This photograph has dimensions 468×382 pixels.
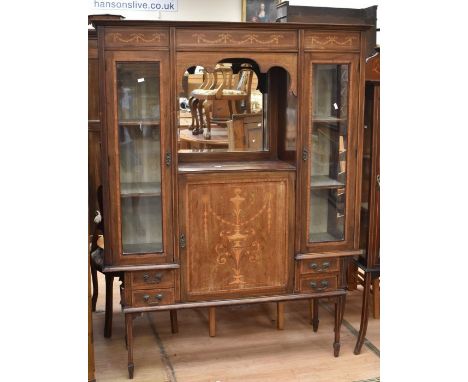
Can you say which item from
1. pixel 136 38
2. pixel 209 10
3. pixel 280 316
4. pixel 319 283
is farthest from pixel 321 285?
pixel 209 10

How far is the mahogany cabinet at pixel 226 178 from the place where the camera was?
8.59ft

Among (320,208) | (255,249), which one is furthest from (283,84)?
(255,249)

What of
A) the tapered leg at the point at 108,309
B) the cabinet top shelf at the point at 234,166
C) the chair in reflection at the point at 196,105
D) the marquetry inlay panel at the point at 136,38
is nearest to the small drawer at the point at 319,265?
the cabinet top shelf at the point at 234,166

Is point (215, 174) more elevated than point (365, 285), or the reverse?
point (215, 174)

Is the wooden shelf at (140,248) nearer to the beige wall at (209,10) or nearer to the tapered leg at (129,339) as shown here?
the tapered leg at (129,339)

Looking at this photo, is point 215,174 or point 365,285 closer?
point 215,174

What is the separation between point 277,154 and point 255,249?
59 centimetres

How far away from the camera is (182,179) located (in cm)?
272

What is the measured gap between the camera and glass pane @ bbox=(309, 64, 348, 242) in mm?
2873

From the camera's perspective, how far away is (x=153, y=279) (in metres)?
2.76

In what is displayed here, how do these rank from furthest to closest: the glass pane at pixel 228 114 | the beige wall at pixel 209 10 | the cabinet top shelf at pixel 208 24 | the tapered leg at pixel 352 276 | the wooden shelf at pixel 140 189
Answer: the beige wall at pixel 209 10
the tapered leg at pixel 352 276
the glass pane at pixel 228 114
the wooden shelf at pixel 140 189
the cabinet top shelf at pixel 208 24

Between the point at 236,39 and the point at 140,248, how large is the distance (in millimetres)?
1083

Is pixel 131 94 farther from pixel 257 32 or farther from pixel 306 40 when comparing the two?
pixel 306 40
